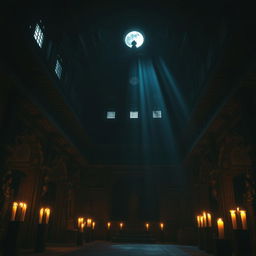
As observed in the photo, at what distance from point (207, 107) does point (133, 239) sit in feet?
42.3

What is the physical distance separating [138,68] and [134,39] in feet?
11.1

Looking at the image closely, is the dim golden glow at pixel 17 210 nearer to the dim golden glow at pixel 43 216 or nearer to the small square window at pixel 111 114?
the dim golden glow at pixel 43 216

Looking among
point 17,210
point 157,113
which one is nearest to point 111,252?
point 17,210

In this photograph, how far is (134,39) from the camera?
70.8ft

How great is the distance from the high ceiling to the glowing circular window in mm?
493

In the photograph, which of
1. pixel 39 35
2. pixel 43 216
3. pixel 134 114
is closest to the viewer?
pixel 39 35

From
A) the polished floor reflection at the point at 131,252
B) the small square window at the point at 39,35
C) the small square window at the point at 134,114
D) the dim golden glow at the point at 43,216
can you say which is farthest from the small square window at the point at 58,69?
the small square window at the point at 134,114

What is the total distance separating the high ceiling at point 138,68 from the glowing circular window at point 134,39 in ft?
1.62

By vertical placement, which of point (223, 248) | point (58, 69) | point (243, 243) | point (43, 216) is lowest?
point (223, 248)

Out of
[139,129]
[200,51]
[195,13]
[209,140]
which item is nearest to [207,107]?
[209,140]

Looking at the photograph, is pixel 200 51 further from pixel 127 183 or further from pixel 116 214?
pixel 116 214

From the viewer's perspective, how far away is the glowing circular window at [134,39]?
21.3 metres

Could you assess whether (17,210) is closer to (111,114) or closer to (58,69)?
(58,69)

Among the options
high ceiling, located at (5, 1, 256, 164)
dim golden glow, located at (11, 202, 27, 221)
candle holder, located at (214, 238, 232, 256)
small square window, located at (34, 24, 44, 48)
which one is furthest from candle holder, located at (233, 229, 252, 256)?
small square window, located at (34, 24, 44, 48)
